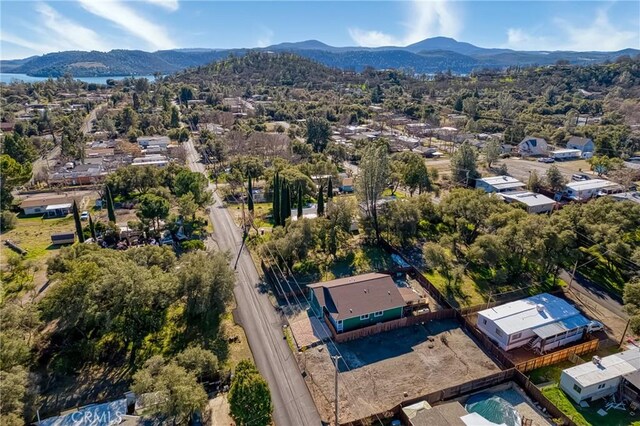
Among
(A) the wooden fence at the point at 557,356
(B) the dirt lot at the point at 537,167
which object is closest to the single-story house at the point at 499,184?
(B) the dirt lot at the point at 537,167

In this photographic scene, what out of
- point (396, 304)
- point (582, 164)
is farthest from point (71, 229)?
point (582, 164)

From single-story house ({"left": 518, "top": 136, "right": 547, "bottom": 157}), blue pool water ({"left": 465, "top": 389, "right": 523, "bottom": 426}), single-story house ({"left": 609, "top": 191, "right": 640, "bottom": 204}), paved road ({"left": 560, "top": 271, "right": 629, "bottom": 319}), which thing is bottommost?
blue pool water ({"left": 465, "top": 389, "right": 523, "bottom": 426})

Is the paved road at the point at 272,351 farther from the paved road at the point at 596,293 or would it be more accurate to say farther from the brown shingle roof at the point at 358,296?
the paved road at the point at 596,293

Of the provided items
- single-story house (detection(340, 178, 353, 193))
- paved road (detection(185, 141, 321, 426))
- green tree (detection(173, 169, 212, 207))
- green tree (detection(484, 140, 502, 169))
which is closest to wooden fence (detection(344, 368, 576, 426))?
paved road (detection(185, 141, 321, 426))

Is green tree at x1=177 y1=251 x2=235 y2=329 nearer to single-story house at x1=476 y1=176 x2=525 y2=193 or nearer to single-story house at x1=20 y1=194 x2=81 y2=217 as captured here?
single-story house at x1=20 y1=194 x2=81 y2=217

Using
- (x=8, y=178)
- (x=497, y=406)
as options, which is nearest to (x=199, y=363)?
(x=497, y=406)

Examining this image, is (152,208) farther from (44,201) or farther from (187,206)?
(44,201)
